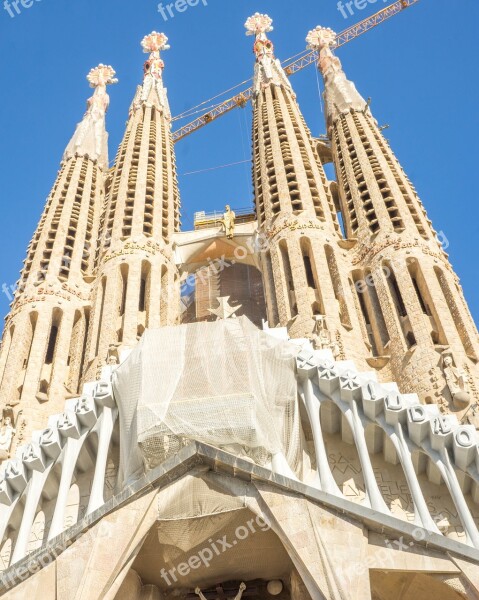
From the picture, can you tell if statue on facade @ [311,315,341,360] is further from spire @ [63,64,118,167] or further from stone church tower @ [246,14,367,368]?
spire @ [63,64,118,167]

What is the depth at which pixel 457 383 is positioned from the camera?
16.4 metres

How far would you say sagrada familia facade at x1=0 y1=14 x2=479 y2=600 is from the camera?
1138 cm

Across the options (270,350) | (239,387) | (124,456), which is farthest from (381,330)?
(124,456)

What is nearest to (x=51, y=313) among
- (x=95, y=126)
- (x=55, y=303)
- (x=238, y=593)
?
(x=55, y=303)

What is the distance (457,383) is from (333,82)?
17.2 m

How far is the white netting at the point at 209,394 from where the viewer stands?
1274 centimetres

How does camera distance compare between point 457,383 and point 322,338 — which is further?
point 322,338

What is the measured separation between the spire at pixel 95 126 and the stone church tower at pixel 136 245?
109cm

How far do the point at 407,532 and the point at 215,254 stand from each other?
16.0m

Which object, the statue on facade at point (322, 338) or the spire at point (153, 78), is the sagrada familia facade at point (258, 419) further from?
the spire at point (153, 78)
